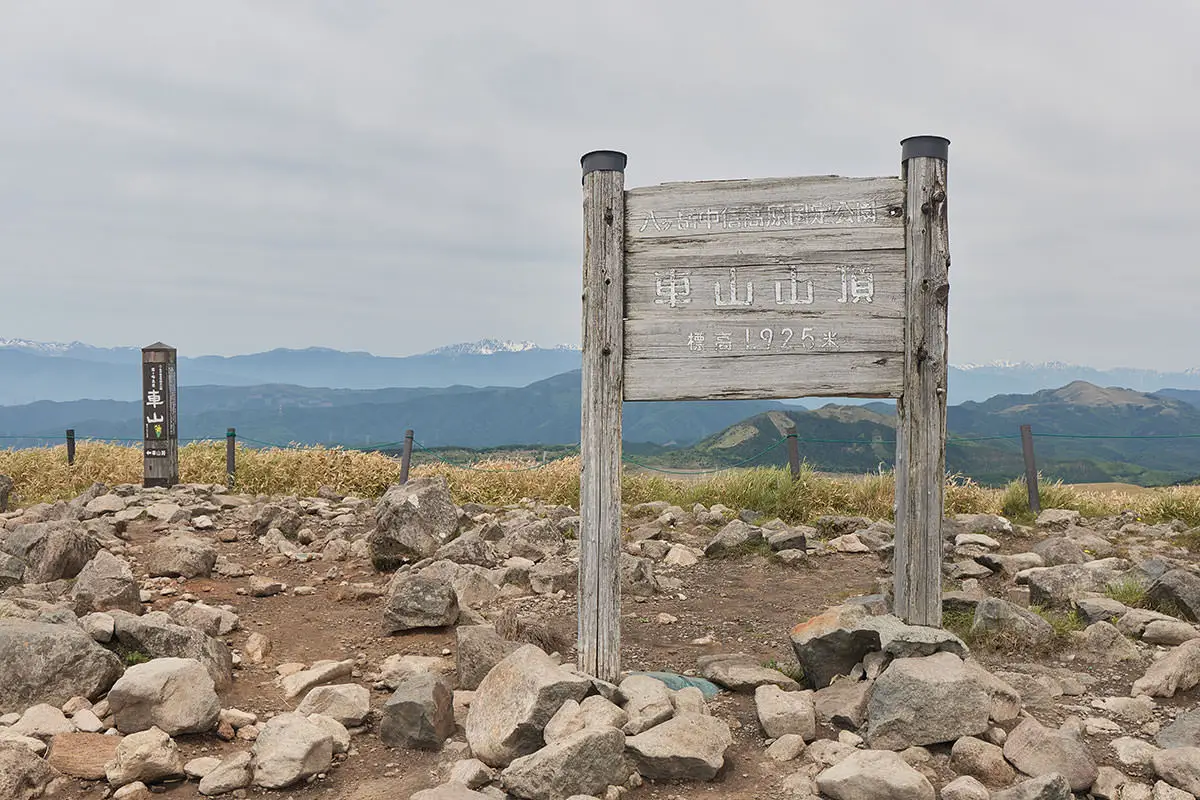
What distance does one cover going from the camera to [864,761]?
432 centimetres

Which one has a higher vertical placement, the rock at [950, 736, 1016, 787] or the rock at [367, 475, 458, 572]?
the rock at [367, 475, 458, 572]

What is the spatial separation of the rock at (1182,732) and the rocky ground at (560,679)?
0.04 ft

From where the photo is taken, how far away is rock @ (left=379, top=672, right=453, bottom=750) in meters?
4.91

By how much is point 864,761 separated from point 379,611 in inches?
185

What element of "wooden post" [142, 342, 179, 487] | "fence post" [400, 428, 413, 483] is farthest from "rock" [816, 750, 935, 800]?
"wooden post" [142, 342, 179, 487]

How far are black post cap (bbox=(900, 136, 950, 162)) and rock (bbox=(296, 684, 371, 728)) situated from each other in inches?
192

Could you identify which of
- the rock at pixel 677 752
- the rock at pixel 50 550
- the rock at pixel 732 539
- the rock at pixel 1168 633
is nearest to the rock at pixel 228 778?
the rock at pixel 677 752

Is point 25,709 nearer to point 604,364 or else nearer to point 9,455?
point 604,364

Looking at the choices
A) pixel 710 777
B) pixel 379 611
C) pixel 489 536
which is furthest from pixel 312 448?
pixel 710 777

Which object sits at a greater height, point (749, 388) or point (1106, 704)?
point (749, 388)

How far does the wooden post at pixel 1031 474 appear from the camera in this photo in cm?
1317

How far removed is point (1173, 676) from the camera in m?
5.46

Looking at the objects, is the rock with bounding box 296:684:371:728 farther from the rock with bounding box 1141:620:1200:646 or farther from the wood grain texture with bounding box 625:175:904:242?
the rock with bounding box 1141:620:1200:646

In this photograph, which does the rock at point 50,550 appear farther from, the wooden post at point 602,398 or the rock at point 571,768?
the rock at point 571,768
